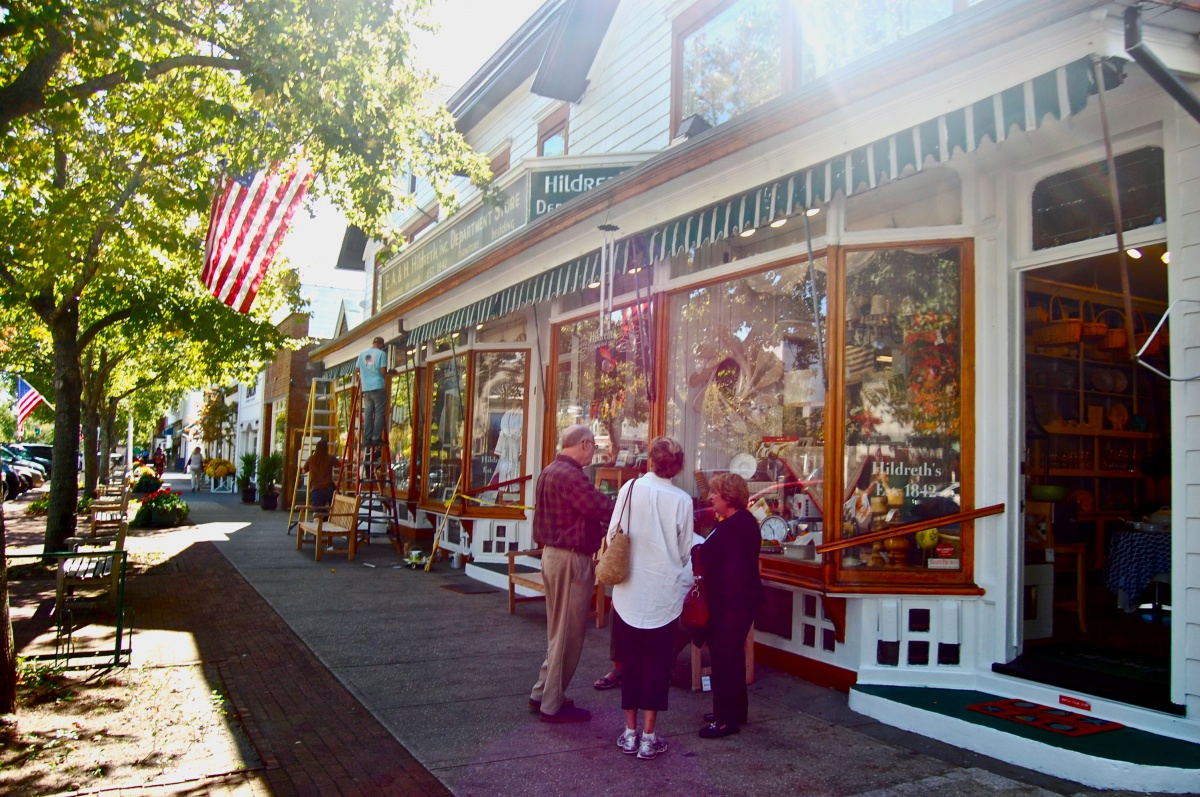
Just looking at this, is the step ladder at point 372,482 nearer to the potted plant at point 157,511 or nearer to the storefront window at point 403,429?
the storefront window at point 403,429

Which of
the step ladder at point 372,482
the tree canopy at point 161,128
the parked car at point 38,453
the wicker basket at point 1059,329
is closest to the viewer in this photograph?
the tree canopy at point 161,128

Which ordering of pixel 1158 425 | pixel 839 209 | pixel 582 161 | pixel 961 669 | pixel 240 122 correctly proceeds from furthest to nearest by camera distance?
pixel 582 161
pixel 1158 425
pixel 240 122
pixel 839 209
pixel 961 669

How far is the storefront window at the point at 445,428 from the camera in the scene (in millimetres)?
12375

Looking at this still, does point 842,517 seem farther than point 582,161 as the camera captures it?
No

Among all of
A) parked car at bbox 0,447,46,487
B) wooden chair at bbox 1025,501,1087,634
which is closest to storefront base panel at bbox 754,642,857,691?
wooden chair at bbox 1025,501,1087,634

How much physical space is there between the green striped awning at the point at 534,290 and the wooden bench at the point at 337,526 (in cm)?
285

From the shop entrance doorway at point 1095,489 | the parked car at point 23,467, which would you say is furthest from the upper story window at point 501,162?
the parked car at point 23,467

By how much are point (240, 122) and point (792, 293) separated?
213 inches

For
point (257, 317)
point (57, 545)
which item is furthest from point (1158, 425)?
point (257, 317)

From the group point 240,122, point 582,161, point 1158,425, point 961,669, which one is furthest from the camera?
point 582,161

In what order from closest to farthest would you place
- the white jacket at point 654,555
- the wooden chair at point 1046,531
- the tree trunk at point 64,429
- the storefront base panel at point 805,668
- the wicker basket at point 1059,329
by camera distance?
the white jacket at point 654,555, the storefront base panel at point 805,668, the wooden chair at point 1046,531, the wicker basket at point 1059,329, the tree trunk at point 64,429

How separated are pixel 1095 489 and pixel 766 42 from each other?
5591 mm

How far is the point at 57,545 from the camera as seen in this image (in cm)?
1180

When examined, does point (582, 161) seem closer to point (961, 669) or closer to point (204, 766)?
point (961, 669)
